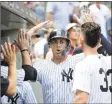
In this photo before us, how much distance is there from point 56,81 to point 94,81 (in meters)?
1.60

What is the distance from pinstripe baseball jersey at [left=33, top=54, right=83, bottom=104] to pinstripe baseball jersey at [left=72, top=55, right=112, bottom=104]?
1467 mm

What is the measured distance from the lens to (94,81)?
468cm

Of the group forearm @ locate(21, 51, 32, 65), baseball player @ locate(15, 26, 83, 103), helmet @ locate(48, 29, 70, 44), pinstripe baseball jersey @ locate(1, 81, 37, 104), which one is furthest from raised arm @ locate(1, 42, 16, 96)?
helmet @ locate(48, 29, 70, 44)

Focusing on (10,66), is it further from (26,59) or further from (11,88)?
(26,59)

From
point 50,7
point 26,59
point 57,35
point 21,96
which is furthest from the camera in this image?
point 50,7

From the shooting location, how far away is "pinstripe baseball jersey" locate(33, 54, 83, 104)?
619 centimetres

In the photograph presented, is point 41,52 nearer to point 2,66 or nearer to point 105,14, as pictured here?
point 105,14

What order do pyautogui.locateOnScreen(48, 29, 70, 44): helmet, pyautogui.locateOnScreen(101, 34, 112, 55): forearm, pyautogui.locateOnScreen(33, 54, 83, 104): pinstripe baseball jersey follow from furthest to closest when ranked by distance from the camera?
1. pyautogui.locateOnScreen(48, 29, 70, 44): helmet
2. pyautogui.locateOnScreen(33, 54, 83, 104): pinstripe baseball jersey
3. pyautogui.locateOnScreen(101, 34, 112, 55): forearm

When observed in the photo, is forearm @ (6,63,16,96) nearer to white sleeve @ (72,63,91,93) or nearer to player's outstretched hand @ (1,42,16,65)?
player's outstretched hand @ (1,42,16,65)

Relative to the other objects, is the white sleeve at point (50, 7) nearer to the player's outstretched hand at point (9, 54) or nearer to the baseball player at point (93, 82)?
the player's outstretched hand at point (9, 54)

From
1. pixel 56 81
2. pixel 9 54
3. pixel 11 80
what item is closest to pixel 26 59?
pixel 9 54

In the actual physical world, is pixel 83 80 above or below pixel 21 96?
above

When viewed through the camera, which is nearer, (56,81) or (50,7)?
(56,81)

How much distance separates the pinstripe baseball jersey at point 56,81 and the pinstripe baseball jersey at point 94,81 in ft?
4.81
